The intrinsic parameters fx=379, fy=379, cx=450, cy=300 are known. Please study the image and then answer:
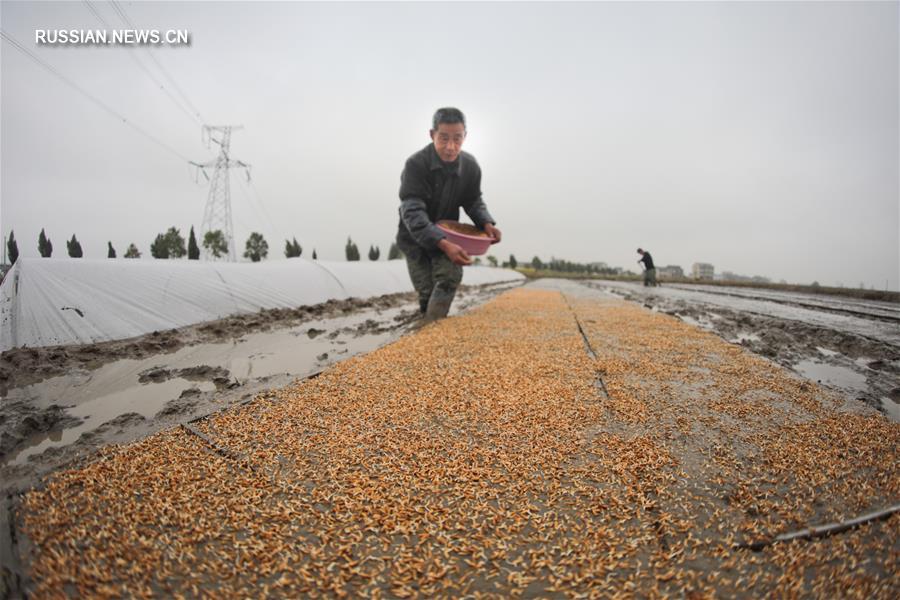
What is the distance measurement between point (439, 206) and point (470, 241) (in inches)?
33.0

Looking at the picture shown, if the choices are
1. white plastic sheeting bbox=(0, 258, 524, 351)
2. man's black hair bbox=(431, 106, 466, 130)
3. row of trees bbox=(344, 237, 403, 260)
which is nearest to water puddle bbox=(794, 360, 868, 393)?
man's black hair bbox=(431, 106, 466, 130)

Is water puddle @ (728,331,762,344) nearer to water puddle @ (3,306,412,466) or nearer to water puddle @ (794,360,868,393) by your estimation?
water puddle @ (794,360,868,393)

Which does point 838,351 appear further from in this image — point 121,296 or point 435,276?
point 121,296

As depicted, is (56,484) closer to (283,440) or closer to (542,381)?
(283,440)

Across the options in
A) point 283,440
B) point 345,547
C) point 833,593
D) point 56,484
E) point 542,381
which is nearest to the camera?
point 833,593

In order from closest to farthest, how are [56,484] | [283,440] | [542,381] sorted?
1. [56,484]
2. [283,440]
3. [542,381]

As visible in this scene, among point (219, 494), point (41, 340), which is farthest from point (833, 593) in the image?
point (41, 340)

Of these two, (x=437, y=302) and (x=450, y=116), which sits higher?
(x=450, y=116)

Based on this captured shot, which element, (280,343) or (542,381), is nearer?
(542,381)

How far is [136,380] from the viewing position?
9.21 ft

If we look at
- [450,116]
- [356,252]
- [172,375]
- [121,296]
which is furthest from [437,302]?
[356,252]

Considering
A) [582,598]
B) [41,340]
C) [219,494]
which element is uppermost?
[41,340]

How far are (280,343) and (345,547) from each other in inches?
140

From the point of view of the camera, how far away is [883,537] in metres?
1.12
